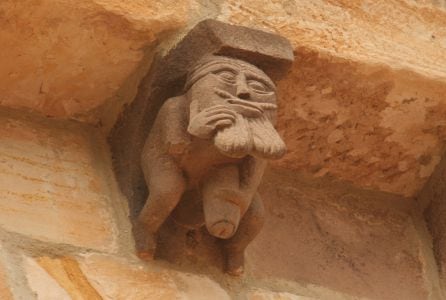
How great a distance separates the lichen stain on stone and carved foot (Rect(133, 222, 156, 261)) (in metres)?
0.38

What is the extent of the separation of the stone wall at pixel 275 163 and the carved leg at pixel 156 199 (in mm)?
28

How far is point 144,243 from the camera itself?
88.7 inches

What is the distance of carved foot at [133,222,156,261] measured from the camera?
2.25 meters

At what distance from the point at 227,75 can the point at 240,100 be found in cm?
10

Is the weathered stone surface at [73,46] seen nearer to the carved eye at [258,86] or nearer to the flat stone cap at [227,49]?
the flat stone cap at [227,49]

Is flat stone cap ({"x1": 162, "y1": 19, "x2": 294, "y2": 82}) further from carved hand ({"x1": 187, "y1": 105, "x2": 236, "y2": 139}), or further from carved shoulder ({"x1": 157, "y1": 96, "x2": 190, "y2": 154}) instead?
A: carved hand ({"x1": 187, "y1": 105, "x2": 236, "y2": 139})

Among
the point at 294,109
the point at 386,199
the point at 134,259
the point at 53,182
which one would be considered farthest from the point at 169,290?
the point at 386,199

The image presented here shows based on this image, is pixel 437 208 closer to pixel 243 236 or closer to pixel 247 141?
pixel 243 236

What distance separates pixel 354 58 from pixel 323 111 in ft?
0.38

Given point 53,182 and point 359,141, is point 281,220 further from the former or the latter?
point 53,182

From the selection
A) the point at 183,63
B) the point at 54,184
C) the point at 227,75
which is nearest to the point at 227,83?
the point at 227,75

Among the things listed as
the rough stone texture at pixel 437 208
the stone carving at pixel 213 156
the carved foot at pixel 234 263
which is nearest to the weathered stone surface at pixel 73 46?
the stone carving at pixel 213 156

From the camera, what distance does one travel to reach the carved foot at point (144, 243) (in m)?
2.25

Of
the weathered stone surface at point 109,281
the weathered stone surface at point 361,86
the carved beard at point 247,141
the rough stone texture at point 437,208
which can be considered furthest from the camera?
A: the rough stone texture at point 437,208
